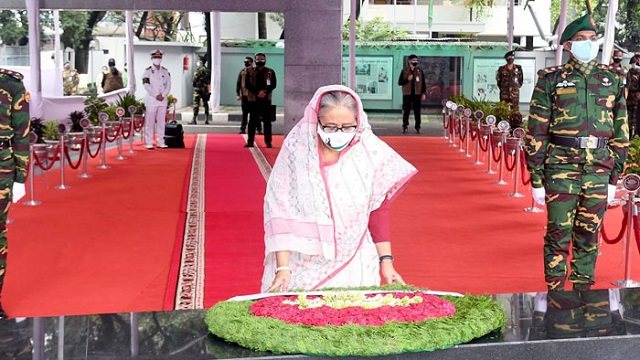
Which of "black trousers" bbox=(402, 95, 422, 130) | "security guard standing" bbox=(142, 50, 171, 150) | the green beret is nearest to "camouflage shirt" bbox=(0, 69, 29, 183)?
the green beret

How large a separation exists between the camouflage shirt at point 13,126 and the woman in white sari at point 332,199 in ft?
7.90

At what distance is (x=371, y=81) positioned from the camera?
25141mm

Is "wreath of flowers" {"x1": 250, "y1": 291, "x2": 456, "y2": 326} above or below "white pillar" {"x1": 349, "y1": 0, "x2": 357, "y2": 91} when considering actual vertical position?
below

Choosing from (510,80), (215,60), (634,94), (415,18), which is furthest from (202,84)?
(415,18)

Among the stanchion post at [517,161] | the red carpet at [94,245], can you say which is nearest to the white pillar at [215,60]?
the red carpet at [94,245]

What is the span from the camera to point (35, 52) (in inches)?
594

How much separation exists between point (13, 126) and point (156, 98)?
10582mm

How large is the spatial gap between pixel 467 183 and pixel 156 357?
9894 mm

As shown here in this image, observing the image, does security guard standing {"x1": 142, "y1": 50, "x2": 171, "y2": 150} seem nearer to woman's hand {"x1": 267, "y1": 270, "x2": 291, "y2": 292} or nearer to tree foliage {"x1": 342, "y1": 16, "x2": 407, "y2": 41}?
woman's hand {"x1": 267, "y1": 270, "x2": 291, "y2": 292}

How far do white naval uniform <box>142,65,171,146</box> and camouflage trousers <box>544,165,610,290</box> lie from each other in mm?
11167

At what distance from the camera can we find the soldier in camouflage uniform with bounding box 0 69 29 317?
5.46 m

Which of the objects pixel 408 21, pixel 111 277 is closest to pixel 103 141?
pixel 111 277

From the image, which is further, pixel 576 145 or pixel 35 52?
pixel 35 52

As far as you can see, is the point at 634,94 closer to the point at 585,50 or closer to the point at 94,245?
the point at 94,245
